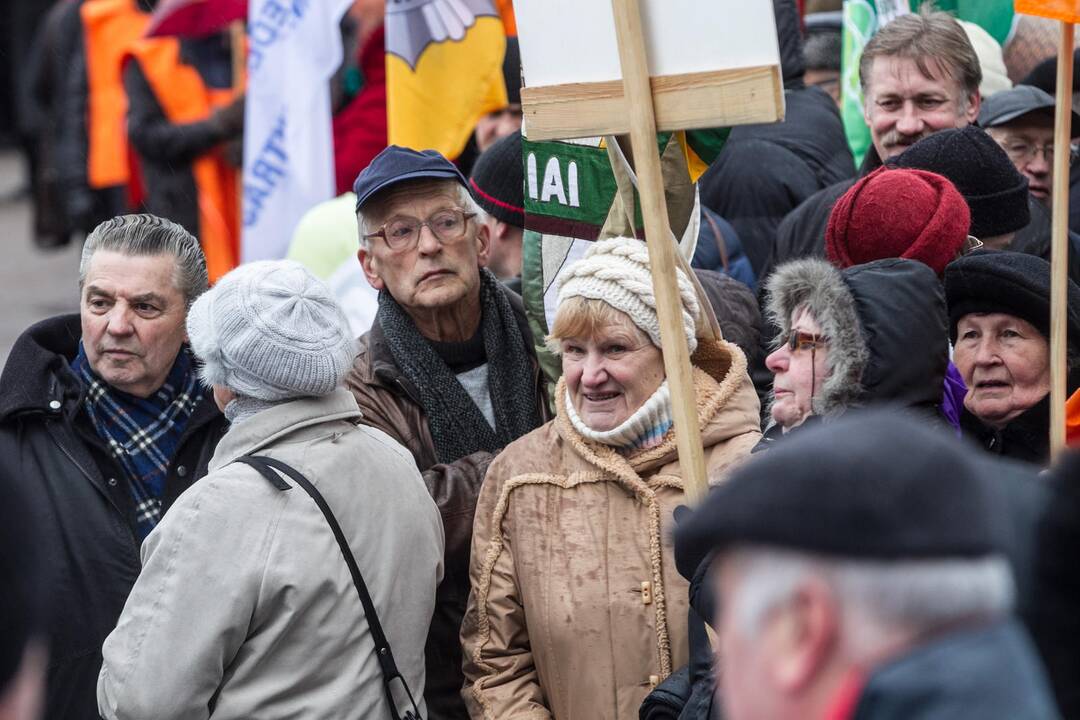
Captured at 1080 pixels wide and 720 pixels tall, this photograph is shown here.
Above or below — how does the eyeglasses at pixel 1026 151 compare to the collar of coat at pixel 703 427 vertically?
above

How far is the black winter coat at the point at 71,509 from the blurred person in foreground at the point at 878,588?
255cm

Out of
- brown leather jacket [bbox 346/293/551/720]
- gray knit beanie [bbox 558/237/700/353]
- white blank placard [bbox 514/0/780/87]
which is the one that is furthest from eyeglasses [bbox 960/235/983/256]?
brown leather jacket [bbox 346/293/551/720]

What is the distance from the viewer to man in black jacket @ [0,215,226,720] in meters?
3.79

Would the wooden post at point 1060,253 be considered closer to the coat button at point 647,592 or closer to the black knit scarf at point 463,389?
the coat button at point 647,592

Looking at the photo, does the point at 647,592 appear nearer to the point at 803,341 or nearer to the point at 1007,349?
the point at 803,341

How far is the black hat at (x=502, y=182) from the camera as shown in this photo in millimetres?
5008

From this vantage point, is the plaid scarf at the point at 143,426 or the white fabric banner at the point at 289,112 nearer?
the plaid scarf at the point at 143,426

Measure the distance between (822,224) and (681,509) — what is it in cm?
189

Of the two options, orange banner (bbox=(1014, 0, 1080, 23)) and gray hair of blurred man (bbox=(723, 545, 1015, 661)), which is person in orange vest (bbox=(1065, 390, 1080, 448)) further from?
gray hair of blurred man (bbox=(723, 545, 1015, 661))

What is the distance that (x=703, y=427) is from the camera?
3535 mm

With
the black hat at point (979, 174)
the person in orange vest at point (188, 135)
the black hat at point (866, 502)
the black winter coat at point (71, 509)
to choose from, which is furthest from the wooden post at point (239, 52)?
the black hat at point (866, 502)

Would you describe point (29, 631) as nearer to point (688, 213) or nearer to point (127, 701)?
point (127, 701)

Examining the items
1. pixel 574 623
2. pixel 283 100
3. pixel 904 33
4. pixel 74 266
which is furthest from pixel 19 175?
pixel 574 623

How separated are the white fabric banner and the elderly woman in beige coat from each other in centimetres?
353
